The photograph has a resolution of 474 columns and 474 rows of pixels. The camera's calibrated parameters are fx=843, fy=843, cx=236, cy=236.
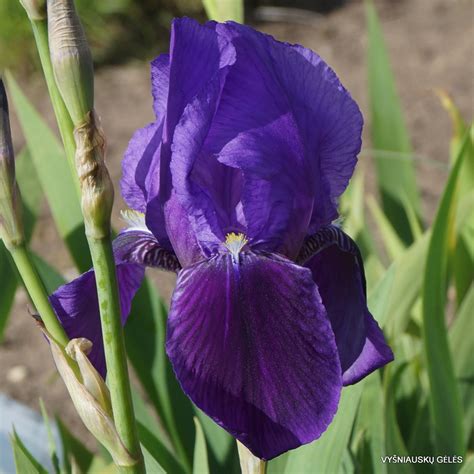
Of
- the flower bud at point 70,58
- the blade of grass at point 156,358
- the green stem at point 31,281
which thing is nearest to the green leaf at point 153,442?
the blade of grass at point 156,358

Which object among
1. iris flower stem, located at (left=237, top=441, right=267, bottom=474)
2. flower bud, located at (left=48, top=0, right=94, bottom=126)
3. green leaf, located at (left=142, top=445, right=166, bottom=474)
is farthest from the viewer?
green leaf, located at (left=142, top=445, right=166, bottom=474)

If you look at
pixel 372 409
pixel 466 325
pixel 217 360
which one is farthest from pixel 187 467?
pixel 217 360

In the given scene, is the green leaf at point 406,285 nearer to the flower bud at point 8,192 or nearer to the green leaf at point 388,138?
the green leaf at point 388,138

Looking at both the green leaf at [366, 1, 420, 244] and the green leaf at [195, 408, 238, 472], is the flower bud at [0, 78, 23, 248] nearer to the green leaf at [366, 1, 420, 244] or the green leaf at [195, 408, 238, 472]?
the green leaf at [195, 408, 238, 472]

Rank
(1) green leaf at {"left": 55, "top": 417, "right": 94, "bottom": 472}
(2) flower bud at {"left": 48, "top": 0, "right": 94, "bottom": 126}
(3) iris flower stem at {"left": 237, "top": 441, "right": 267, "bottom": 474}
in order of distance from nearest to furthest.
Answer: (2) flower bud at {"left": 48, "top": 0, "right": 94, "bottom": 126} → (3) iris flower stem at {"left": 237, "top": 441, "right": 267, "bottom": 474} → (1) green leaf at {"left": 55, "top": 417, "right": 94, "bottom": 472}

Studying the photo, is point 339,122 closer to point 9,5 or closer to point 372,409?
point 372,409

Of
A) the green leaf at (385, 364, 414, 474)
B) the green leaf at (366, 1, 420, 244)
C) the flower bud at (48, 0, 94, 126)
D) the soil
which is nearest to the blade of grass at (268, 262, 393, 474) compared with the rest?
the green leaf at (385, 364, 414, 474)
